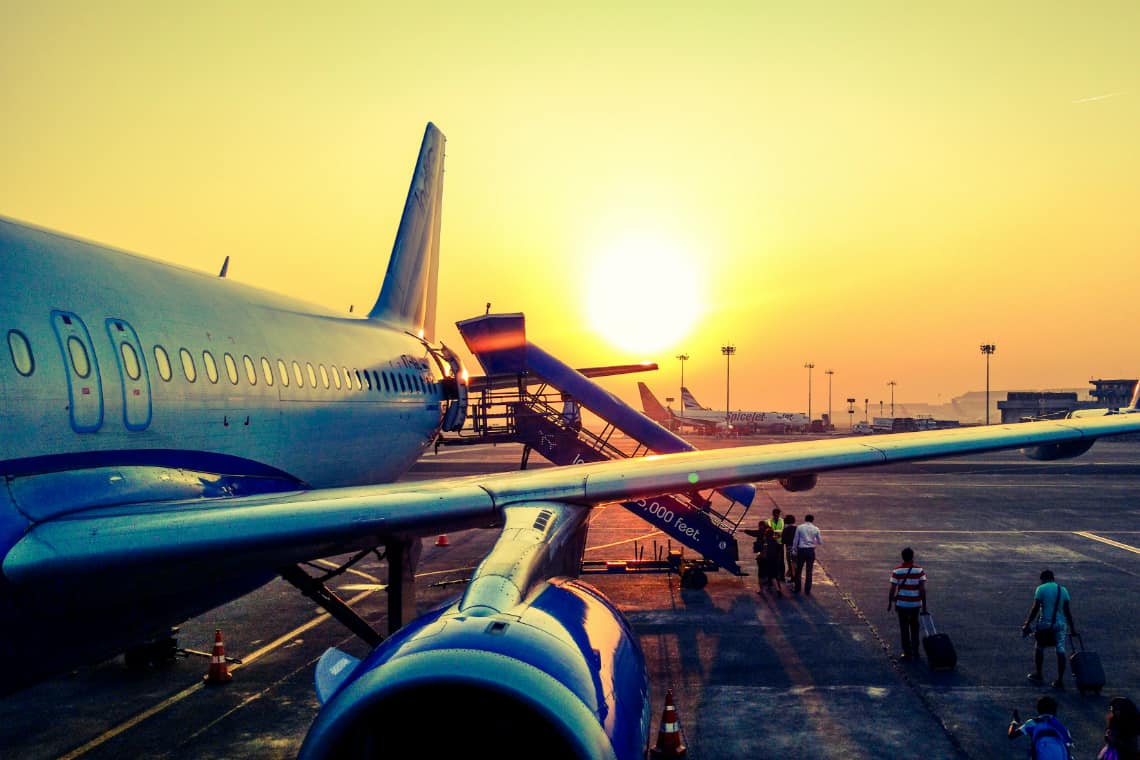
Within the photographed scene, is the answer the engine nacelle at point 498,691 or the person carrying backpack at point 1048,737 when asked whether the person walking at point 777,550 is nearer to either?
the person carrying backpack at point 1048,737

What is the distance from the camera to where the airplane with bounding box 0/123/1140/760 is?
5332mm

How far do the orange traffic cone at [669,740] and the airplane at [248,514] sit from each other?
11.5ft

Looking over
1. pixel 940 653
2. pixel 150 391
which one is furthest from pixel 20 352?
pixel 940 653

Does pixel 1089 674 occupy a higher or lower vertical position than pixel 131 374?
lower

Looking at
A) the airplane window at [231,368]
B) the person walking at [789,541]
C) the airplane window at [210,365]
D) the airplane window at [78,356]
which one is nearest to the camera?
the airplane window at [78,356]

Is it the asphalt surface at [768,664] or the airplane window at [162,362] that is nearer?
the airplane window at [162,362]

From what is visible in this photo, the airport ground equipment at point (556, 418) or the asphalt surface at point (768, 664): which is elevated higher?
the airport ground equipment at point (556, 418)

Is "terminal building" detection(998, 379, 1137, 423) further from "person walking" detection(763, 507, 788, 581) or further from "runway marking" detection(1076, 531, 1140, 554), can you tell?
"person walking" detection(763, 507, 788, 581)

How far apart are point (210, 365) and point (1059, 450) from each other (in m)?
11.3

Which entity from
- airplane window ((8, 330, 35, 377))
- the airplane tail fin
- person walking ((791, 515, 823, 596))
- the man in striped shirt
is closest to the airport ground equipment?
the airplane tail fin

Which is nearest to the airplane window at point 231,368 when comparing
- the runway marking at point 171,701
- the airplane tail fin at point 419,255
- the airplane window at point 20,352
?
the airplane window at point 20,352

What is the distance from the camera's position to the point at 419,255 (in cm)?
2341

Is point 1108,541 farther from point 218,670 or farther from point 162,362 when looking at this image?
point 162,362

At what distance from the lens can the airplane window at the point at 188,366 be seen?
9.09 m
